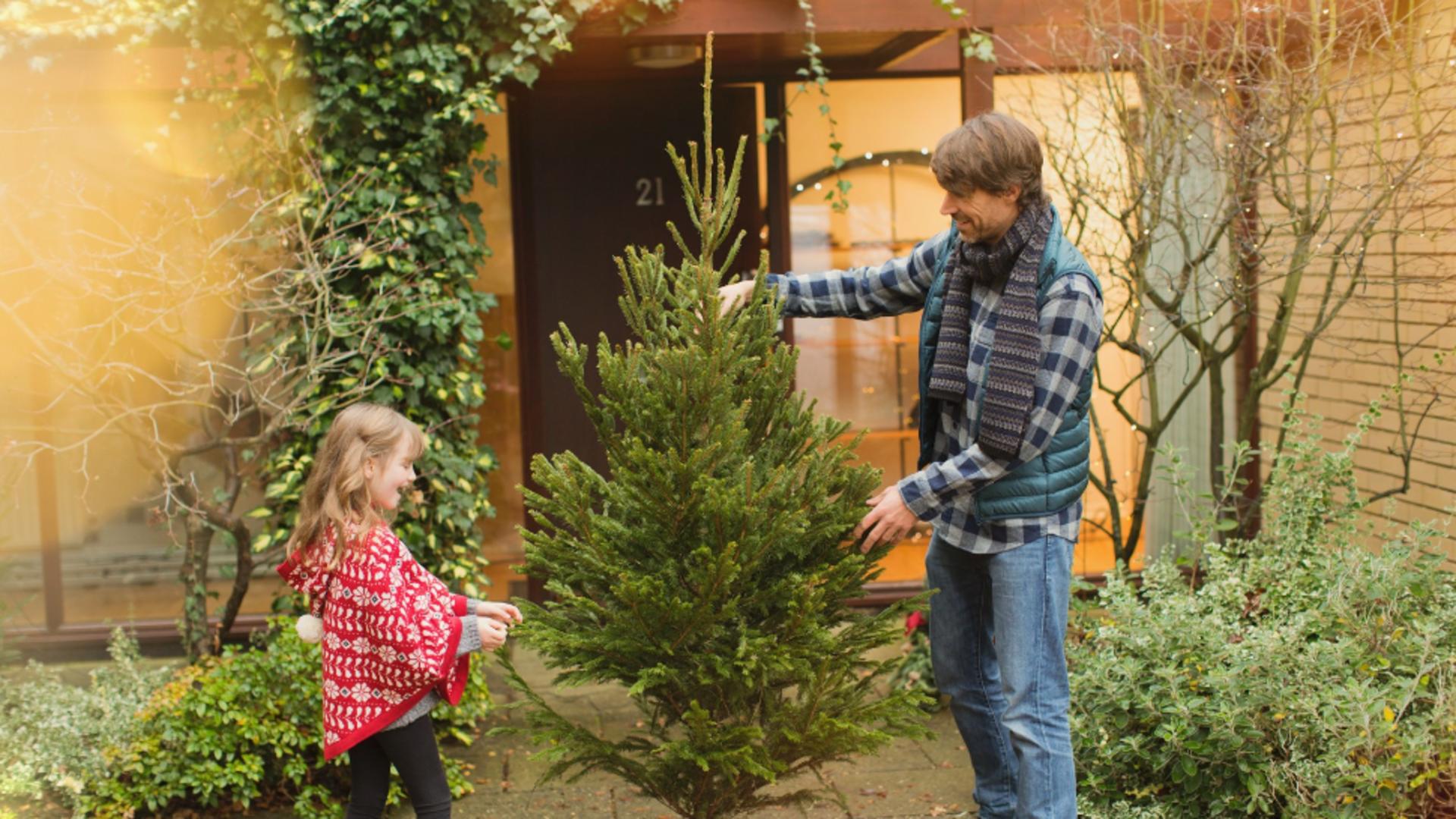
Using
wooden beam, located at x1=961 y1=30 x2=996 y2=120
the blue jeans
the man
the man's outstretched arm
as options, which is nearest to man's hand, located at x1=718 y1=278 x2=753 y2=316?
the man

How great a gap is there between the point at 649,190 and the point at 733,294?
350cm

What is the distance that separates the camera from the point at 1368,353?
19.0 ft

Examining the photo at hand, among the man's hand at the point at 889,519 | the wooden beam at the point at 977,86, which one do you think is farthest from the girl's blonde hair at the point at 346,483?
the wooden beam at the point at 977,86

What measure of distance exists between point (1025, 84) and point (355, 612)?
4.49 m

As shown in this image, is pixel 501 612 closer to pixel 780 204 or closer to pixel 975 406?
pixel 975 406

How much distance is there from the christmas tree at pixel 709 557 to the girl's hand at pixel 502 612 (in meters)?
0.04

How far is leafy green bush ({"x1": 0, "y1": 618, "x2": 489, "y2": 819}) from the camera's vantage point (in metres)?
4.50

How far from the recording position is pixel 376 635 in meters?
3.42

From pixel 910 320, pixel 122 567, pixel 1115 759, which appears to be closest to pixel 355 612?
pixel 1115 759

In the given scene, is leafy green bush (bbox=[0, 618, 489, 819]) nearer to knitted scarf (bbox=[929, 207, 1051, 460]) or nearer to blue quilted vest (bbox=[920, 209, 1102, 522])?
blue quilted vest (bbox=[920, 209, 1102, 522])

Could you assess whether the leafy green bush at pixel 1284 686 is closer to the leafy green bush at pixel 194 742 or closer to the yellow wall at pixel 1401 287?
the yellow wall at pixel 1401 287

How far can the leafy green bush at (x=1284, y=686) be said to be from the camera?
3.78 m

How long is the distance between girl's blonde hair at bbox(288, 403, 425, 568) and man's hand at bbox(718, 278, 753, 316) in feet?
3.09

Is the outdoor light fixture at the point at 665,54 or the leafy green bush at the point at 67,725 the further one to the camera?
the outdoor light fixture at the point at 665,54
